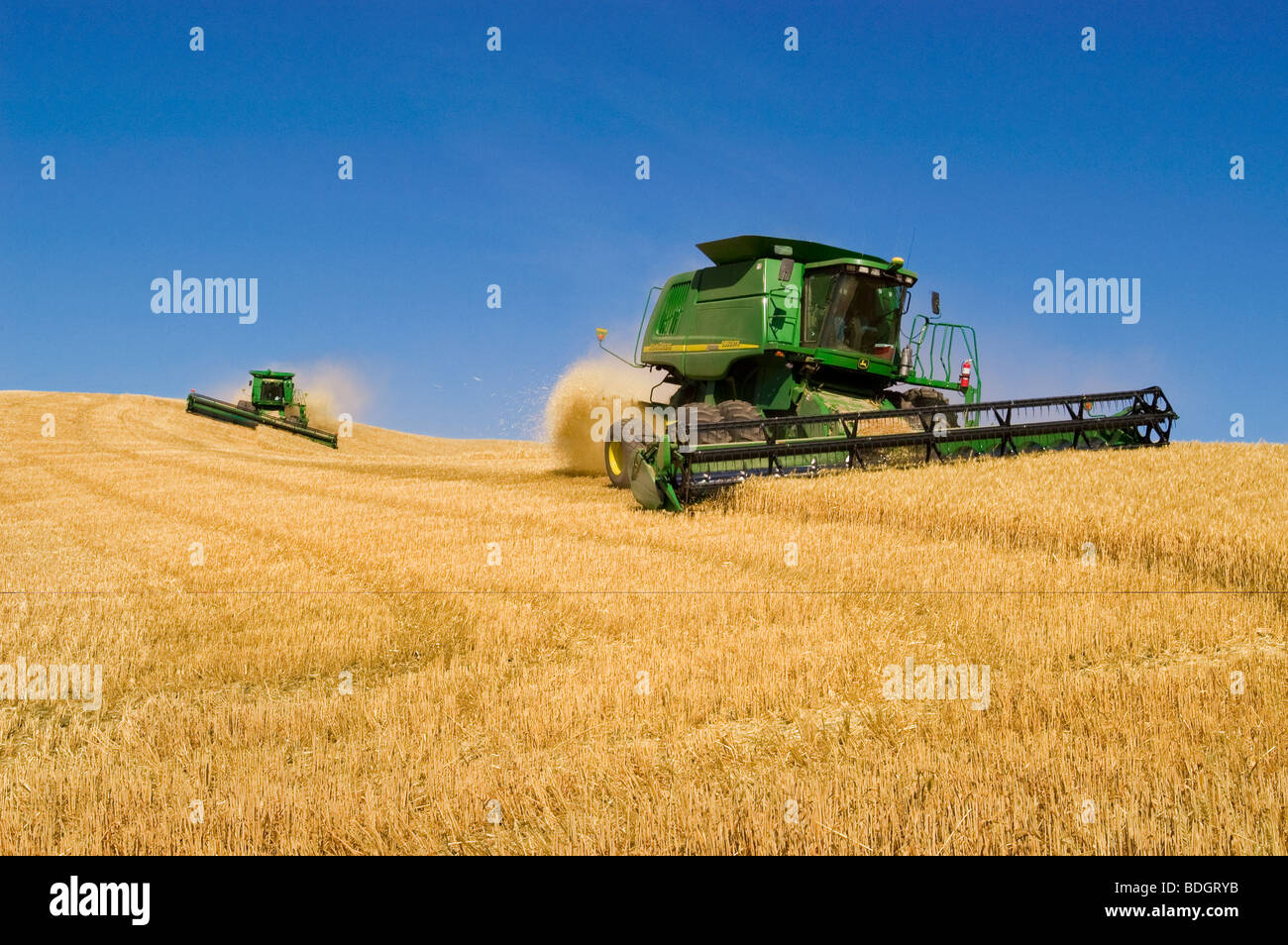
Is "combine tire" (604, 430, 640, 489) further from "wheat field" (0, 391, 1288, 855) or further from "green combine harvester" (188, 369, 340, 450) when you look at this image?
"green combine harvester" (188, 369, 340, 450)

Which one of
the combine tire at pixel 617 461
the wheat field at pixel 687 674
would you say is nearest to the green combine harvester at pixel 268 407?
the combine tire at pixel 617 461

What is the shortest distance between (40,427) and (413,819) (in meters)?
32.9

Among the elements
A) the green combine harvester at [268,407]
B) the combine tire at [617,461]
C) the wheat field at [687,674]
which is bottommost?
the wheat field at [687,674]

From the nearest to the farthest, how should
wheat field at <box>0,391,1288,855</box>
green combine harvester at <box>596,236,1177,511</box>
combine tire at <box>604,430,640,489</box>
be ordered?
1. wheat field at <box>0,391,1288,855</box>
2. green combine harvester at <box>596,236,1177,511</box>
3. combine tire at <box>604,430,640,489</box>

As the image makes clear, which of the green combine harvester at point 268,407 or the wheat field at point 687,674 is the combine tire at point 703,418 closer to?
the wheat field at point 687,674

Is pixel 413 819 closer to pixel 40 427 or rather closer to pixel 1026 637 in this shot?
pixel 1026 637

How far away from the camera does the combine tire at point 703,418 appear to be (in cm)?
1216

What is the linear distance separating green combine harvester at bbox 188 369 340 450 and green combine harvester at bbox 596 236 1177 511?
23249 mm

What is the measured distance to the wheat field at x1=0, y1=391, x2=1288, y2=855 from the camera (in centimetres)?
313

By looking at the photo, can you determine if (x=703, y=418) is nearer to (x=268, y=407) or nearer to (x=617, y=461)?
(x=617, y=461)

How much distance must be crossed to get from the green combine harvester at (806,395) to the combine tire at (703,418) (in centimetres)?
2

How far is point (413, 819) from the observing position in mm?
3186

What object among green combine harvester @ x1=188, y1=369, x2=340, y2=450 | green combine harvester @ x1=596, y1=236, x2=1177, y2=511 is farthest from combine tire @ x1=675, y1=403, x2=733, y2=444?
green combine harvester @ x1=188, y1=369, x2=340, y2=450
